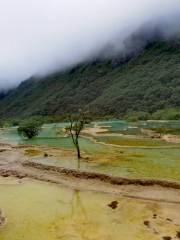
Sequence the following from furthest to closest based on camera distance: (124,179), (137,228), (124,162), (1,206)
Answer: (124,162)
(124,179)
(1,206)
(137,228)

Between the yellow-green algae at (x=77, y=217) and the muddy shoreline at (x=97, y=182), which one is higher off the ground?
the muddy shoreline at (x=97, y=182)

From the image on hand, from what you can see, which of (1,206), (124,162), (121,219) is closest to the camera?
(121,219)

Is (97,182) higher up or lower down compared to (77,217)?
higher up

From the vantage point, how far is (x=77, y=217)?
84.8 ft

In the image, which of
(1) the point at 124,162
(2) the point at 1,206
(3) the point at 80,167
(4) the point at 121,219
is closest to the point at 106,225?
(4) the point at 121,219

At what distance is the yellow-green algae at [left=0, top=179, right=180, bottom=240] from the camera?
22.5 m

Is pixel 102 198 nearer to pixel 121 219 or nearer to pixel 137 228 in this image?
pixel 121 219

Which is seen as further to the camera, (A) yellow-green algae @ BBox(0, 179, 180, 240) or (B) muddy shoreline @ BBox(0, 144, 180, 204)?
(B) muddy shoreline @ BBox(0, 144, 180, 204)

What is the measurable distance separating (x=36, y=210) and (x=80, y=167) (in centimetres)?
1761

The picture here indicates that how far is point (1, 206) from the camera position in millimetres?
29609

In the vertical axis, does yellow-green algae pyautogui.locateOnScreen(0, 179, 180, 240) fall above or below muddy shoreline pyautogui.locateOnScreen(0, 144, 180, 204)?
below

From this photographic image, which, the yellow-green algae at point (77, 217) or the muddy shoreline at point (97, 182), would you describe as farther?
the muddy shoreline at point (97, 182)

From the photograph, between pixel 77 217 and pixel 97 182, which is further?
pixel 97 182

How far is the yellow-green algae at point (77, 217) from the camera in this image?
2252 centimetres
